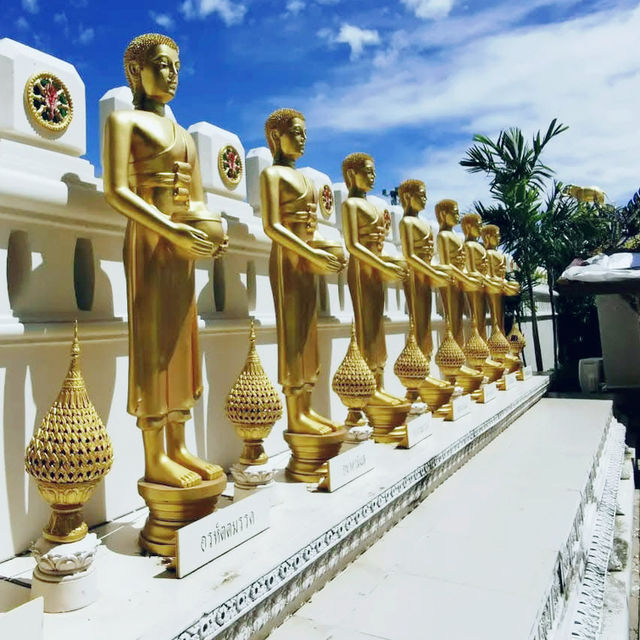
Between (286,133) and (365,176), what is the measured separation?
0.93 m

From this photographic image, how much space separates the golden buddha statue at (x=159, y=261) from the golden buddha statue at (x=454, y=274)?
326cm

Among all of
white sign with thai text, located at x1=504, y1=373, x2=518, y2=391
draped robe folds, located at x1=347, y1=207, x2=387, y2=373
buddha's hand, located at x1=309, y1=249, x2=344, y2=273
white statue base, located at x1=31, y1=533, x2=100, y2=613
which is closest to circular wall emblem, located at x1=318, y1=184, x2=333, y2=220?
draped robe folds, located at x1=347, y1=207, x2=387, y2=373

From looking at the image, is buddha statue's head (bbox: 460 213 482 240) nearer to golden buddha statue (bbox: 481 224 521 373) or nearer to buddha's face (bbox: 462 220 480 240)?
buddha's face (bbox: 462 220 480 240)

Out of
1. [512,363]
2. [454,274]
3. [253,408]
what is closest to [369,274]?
[454,274]

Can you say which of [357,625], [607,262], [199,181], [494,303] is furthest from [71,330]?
[607,262]

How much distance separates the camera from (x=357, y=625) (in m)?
1.89

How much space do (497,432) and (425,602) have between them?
3007mm

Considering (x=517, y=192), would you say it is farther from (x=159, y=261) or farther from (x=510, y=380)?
(x=159, y=261)

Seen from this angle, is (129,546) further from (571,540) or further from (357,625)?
(571,540)

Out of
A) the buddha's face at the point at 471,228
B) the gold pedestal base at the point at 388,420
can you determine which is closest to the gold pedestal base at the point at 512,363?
the buddha's face at the point at 471,228

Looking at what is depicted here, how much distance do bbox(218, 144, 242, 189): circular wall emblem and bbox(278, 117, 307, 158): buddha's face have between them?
29 cm

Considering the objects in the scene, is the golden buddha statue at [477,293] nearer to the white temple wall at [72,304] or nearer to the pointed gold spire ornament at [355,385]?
the pointed gold spire ornament at [355,385]

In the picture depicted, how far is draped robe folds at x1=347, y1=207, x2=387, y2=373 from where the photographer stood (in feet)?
12.3

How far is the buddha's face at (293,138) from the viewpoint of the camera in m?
2.96
